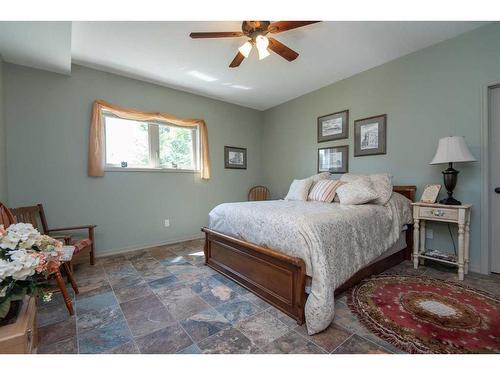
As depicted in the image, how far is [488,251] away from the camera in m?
2.29

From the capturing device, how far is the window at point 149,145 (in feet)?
10.4

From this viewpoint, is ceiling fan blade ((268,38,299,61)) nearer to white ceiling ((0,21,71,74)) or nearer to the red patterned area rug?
white ceiling ((0,21,71,74))

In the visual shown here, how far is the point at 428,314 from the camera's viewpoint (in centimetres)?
162

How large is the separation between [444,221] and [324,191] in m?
1.20

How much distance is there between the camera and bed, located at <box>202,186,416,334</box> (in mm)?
1500

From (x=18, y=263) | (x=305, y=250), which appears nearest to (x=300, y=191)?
(x=305, y=250)

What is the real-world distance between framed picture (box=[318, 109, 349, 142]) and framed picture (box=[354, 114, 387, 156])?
0.18 m

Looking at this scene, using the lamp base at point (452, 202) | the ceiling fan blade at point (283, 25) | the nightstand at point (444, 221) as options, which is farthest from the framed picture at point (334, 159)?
the ceiling fan blade at point (283, 25)

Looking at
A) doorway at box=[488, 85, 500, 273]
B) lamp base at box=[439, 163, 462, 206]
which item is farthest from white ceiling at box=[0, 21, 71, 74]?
doorway at box=[488, 85, 500, 273]

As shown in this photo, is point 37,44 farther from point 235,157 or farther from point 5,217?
point 235,157
